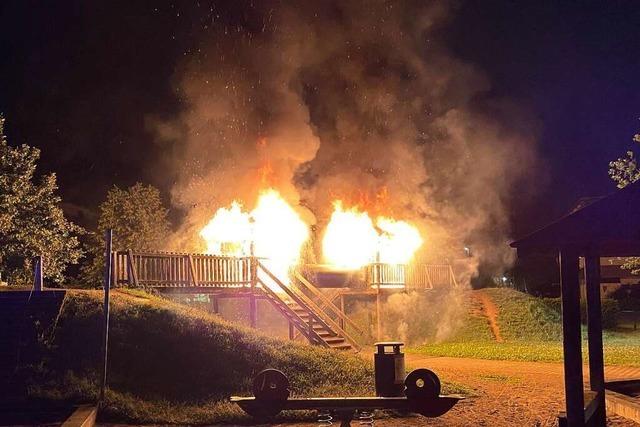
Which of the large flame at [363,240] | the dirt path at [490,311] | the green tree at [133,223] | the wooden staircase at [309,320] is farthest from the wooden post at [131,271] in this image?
the green tree at [133,223]

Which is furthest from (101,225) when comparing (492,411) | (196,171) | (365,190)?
(492,411)

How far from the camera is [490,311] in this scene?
32.8 m

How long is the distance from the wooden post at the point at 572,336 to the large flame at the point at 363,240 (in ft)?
79.1

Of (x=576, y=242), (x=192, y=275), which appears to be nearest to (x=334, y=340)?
(x=192, y=275)

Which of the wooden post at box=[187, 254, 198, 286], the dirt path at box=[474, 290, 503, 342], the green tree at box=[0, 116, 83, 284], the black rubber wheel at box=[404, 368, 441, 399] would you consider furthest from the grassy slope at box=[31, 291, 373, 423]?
the dirt path at box=[474, 290, 503, 342]

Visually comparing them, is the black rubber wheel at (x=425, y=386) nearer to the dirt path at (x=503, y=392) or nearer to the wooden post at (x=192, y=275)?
the dirt path at (x=503, y=392)

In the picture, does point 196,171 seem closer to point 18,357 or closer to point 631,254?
point 18,357

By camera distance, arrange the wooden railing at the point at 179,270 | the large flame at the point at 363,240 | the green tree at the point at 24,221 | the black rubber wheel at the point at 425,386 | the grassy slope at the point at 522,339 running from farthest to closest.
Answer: the large flame at the point at 363,240, the green tree at the point at 24,221, the grassy slope at the point at 522,339, the wooden railing at the point at 179,270, the black rubber wheel at the point at 425,386

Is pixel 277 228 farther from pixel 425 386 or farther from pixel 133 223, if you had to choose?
pixel 425 386

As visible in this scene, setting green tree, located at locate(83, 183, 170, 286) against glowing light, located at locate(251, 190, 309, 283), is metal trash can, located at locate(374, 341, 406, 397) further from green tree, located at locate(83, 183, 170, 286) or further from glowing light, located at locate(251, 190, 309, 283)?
green tree, located at locate(83, 183, 170, 286)

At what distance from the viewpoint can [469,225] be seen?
1706 inches

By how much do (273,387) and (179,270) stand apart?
13.9m

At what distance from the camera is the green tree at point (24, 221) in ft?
88.3

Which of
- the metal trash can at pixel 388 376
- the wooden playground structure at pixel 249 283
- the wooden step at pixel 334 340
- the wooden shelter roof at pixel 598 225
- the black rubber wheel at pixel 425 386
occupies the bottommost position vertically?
the wooden step at pixel 334 340
